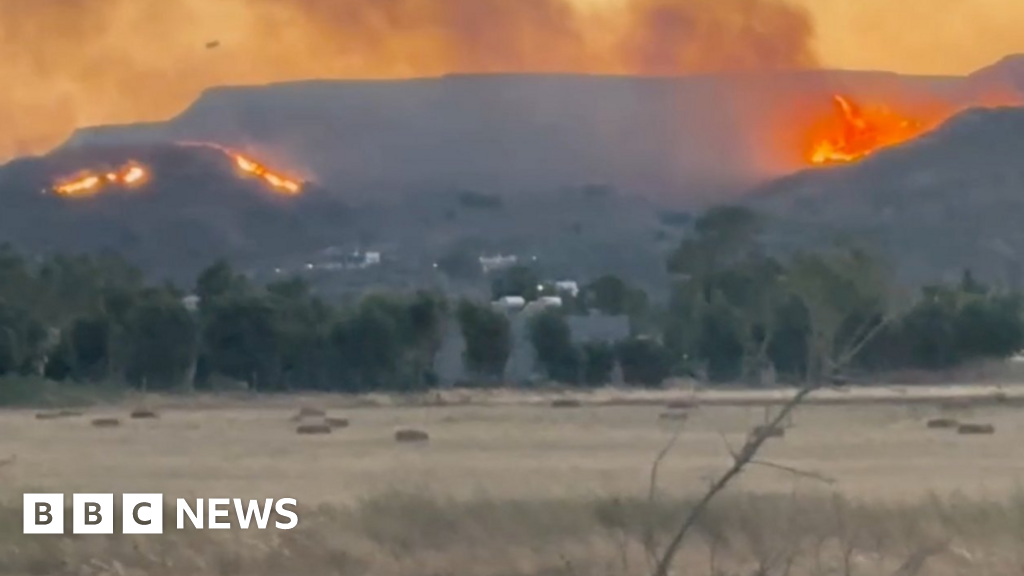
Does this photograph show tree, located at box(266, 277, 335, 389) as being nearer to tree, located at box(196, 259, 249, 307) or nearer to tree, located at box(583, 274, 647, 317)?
tree, located at box(196, 259, 249, 307)

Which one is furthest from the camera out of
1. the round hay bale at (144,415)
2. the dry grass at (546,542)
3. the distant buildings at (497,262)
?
the distant buildings at (497,262)

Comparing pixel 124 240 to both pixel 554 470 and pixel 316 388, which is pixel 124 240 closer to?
pixel 316 388

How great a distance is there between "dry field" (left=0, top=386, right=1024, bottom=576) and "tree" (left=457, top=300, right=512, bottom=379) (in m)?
19.3

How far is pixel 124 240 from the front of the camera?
116 m

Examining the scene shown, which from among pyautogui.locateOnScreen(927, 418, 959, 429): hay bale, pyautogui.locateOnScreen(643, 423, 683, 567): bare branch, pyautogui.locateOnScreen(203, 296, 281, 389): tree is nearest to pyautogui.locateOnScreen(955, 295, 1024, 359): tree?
pyautogui.locateOnScreen(203, 296, 281, 389): tree

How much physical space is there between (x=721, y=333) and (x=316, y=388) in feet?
49.5

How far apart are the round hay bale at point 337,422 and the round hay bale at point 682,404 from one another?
8.01m

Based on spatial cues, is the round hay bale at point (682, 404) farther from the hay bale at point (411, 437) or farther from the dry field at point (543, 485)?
the hay bale at point (411, 437)

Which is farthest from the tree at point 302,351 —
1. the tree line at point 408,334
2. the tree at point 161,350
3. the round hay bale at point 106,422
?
the round hay bale at point 106,422

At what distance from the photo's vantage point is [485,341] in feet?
231

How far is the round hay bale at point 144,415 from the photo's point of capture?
45344 millimetres

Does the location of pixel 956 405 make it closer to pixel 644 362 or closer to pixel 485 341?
pixel 644 362

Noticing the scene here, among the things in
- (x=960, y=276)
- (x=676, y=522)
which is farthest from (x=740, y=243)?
(x=676, y=522)

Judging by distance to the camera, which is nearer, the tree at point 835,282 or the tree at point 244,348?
the tree at point 835,282
